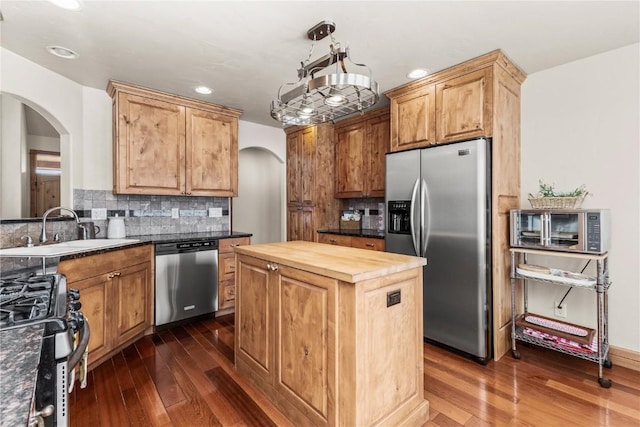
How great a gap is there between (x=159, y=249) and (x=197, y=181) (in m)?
0.90

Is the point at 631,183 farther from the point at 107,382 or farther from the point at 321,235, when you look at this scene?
the point at 107,382

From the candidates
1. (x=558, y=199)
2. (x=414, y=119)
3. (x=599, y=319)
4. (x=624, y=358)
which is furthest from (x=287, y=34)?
(x=624, y=358)

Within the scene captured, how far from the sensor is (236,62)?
8.54 feet

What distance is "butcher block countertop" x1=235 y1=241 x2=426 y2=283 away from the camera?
1441 millimetres

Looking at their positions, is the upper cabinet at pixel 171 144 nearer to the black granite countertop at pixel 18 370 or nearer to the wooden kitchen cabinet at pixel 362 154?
the wooden kitchen cabinet at pixel 362 154

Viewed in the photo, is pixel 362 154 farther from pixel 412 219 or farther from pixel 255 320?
pixel 255 320

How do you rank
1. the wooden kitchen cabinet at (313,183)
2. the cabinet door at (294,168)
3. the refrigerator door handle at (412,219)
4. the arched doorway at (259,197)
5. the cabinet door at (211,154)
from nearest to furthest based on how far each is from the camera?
the refrigerator door handle at (412,219), the cabinet door at (211,154), the wooden kitchen cabinet at (313,183), the cabinet door at (294,168), the arched doorway at (259,197)

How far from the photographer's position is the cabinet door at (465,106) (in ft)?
8.10

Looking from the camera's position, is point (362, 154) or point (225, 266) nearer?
point (225, 266)

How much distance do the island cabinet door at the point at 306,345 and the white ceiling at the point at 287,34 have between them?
1.62m

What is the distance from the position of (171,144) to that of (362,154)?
2269mm

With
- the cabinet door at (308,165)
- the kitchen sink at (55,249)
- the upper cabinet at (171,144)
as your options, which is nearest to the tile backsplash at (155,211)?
the upper cabinet at (171,144)

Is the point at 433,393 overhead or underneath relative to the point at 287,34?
underneath

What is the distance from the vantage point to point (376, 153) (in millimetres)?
3871
